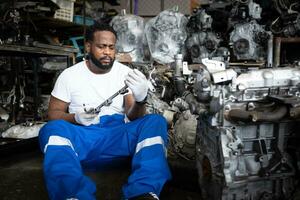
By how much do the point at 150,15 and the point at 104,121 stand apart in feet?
14.3

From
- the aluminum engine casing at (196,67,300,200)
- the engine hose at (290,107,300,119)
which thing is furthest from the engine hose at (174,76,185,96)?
the engine hose at (290,107,300,119)

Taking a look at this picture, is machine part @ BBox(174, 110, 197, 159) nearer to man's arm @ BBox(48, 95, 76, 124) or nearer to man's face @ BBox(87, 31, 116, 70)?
man's face @ BBox(87, 31, 116, 70)

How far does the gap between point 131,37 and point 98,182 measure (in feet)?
8.77

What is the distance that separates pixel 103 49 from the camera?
2.34m

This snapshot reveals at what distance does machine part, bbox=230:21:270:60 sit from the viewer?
3768 mm

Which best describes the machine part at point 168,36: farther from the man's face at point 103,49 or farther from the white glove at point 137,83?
the white glove at point 137,83

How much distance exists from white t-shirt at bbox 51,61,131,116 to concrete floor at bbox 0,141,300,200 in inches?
18.6

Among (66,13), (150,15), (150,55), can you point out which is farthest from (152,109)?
(150,15)

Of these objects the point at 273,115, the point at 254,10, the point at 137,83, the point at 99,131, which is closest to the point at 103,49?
the point at 137,83

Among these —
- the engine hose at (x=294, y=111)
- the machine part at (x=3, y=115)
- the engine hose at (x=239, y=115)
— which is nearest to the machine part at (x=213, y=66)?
the engine hose at (x=239, y=115)

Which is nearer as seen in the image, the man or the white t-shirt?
the man

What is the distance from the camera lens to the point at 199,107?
1.61 metres

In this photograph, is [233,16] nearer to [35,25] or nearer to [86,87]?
[86,87]

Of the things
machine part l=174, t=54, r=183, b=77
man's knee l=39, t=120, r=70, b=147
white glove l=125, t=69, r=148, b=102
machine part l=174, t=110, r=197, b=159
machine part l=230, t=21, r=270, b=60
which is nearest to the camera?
man's knee l=39, t=120, r=70, b=147
